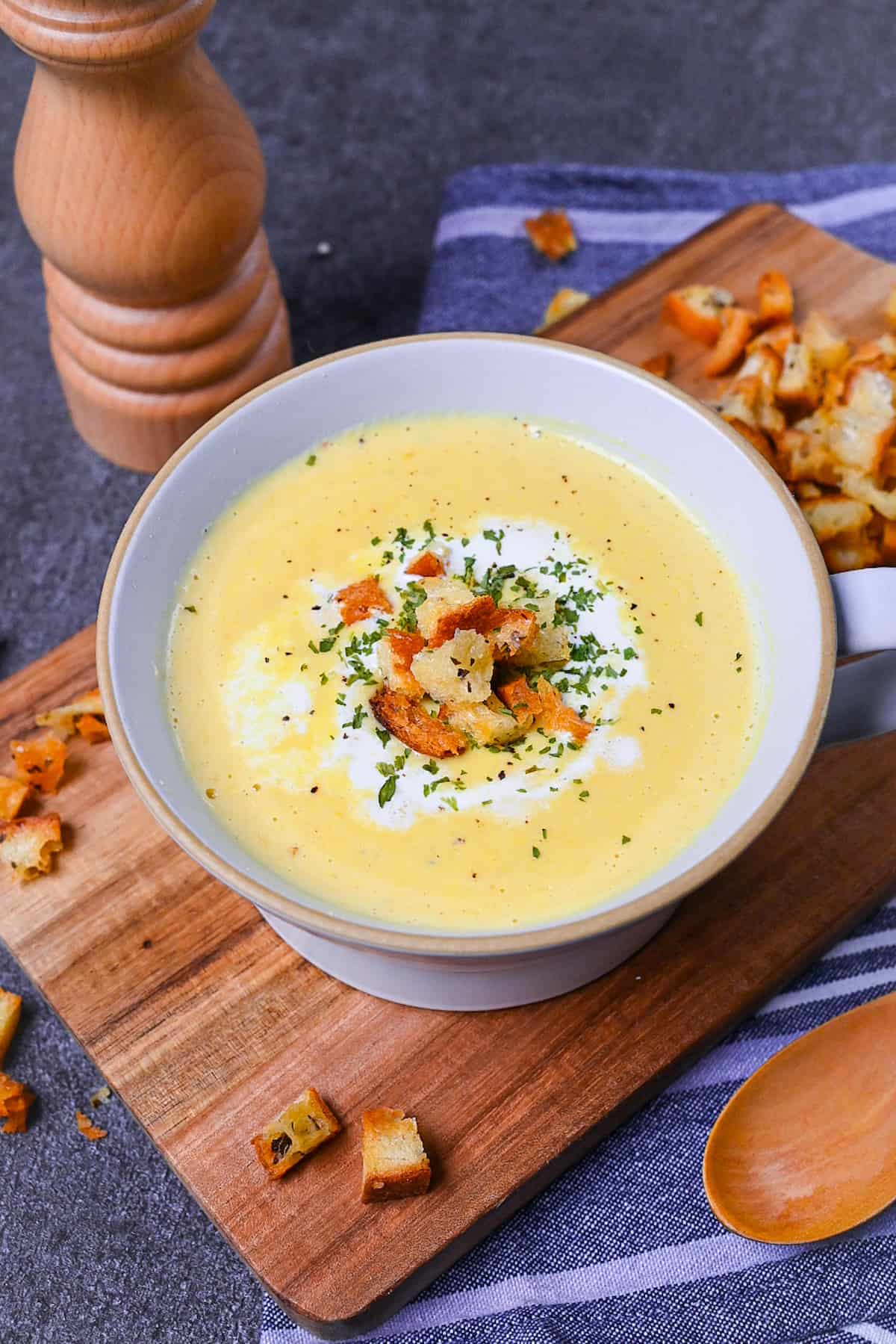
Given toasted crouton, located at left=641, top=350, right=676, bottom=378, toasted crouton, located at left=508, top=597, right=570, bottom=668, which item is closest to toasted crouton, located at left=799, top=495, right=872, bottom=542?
toasted crouton, located at left=641, top=350, right=676, bottom=378

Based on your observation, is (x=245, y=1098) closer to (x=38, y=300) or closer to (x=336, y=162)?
(x=38, y=300)

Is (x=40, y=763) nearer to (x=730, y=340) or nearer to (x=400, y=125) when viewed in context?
(x=730, y=340)

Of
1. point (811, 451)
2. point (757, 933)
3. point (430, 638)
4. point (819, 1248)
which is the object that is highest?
point (430, 638)

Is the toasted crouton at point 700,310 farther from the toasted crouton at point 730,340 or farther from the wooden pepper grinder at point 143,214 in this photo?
the wooden pepper grinder at point 143,214

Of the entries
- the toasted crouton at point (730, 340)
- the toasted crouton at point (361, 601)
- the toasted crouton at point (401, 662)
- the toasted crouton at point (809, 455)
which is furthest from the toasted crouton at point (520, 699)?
the toasted crouton at point (730, 340)

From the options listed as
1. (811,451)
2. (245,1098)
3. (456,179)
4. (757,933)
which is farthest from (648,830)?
(456,179)

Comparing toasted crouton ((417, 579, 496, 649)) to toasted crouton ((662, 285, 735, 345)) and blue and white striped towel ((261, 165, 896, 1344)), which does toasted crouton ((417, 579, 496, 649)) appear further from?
toasted crouton ((662, 285, 735, 345))

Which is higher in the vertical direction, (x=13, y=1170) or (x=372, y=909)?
(x=372, y=909)
